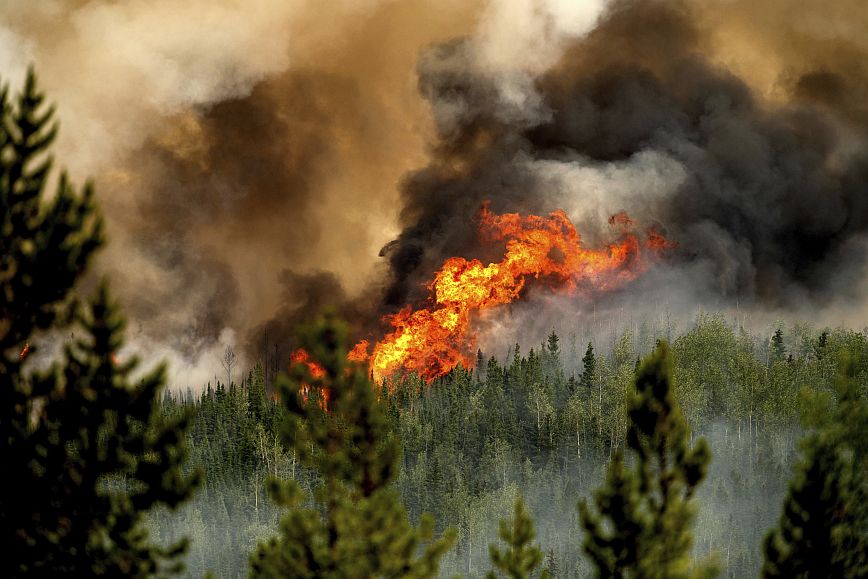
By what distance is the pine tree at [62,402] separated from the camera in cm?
2086

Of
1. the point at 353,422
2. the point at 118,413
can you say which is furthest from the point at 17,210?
the point at 353,422

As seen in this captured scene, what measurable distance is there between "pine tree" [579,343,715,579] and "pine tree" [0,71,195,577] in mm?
21871

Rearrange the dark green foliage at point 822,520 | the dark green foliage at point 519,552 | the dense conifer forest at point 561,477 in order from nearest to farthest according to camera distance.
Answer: the dark green foliage at point 822,520 < the dark green foliage at point 519,552 < the dense conifer forest at point 561,477

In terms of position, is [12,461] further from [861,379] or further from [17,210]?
[861,379]

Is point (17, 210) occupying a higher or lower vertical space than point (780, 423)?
lower

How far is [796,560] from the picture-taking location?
43.1 metres

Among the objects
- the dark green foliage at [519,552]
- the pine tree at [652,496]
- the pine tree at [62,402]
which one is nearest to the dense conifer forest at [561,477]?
the dark green foliage at [519,552]

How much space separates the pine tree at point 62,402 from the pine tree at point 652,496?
71.8 ft

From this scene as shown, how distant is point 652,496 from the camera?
38.8 meters

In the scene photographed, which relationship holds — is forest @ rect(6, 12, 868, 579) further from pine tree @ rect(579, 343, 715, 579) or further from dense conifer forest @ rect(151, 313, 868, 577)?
dense conifer forest @ rect(151, 313, 868, 577)

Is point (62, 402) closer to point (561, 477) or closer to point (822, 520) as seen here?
point (822, 520)

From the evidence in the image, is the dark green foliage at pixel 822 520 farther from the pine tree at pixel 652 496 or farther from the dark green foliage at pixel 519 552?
the dark green foliage at pixel 519 552

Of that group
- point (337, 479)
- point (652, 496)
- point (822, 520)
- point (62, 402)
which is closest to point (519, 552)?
point (652, 496)

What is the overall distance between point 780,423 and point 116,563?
172 metres
